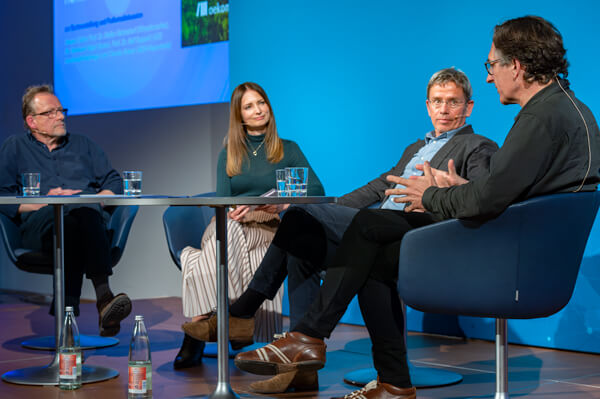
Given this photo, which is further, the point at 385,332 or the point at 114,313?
the point at 114,313

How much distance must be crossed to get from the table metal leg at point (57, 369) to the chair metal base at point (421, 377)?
0.98m

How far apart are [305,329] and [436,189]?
1.97 ft

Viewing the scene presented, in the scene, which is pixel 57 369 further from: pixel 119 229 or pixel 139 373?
pixel 119 229

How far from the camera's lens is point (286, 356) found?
2449 mm

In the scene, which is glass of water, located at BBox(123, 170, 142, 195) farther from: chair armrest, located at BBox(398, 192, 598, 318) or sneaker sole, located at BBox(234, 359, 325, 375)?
chair armrest, located at BBox(398, 192, 598, 318)

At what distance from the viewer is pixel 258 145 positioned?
3.73 meters

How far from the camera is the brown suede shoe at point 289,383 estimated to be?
2.88 meters

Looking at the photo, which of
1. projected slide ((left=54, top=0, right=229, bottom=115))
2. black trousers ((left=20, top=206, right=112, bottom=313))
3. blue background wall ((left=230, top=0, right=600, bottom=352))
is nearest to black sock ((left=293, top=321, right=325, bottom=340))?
black trousers ((left=20, top=206, right=112, bottom=313))

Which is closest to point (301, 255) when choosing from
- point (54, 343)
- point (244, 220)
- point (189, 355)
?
point (244, 220)

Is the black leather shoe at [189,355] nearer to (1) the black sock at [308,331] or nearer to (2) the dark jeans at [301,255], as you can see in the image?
(2) the dark jeans at [301,255]

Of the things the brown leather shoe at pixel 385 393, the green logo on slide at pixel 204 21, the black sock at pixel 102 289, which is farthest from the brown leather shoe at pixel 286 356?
the green logo on slide at pixel 204 21

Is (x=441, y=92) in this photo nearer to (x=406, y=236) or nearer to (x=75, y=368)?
(x=406, y=236)

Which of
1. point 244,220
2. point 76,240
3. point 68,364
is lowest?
point 68,364

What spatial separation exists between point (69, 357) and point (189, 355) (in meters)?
0.62
